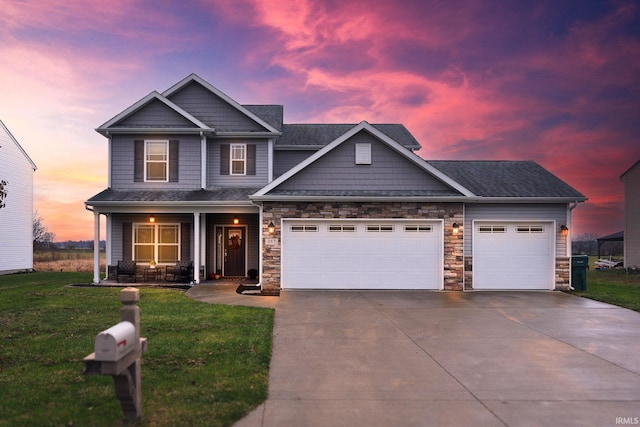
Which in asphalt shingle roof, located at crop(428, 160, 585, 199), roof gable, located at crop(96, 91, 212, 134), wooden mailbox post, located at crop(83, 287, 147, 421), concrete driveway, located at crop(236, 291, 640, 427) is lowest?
concrete driveway, located at crop(236, 291, 640, 427)

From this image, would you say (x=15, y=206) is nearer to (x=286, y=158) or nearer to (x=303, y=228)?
(x=286, y=158)

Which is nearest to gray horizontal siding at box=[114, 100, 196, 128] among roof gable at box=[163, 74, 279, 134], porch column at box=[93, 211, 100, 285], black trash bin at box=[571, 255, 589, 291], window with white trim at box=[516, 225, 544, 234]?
roof gable at box=[163, 74, 279, 134]

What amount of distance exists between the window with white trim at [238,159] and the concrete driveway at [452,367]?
766 cm

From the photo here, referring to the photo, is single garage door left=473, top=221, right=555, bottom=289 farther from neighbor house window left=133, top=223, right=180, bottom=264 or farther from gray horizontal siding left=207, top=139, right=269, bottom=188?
neighbor house window left=133, top=223, right=180, bottom=264

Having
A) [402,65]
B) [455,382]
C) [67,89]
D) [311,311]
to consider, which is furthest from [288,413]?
[67,89]

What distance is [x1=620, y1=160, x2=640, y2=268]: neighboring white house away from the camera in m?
24.5

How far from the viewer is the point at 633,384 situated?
5.25 meters

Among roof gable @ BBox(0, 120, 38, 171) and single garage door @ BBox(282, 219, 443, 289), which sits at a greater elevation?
roof gable @ BBox(0, 120, 38, 171)

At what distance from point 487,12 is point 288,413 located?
51.3 ft

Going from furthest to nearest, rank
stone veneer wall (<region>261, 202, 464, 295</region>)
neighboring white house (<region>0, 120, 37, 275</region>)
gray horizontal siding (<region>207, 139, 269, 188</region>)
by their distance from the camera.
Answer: neighboring white house (<region>0, 120, 37, 275</region>) → gray horizontal siding (<region>207, 139, 269, 188</region>) → stone veneer wall (<region>261, 202, 464, 295</region>)

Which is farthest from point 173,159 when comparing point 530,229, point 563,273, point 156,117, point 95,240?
point 563,273

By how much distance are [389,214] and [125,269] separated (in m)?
10.3

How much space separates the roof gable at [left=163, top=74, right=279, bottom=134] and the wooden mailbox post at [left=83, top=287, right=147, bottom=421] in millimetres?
12847

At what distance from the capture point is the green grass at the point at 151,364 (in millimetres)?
4234
